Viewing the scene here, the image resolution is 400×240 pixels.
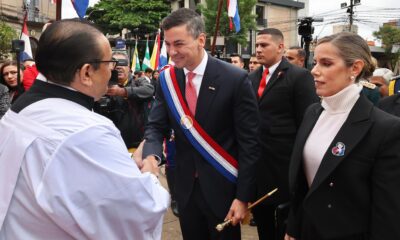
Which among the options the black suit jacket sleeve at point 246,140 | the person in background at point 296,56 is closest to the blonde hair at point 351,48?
the black suit jacket sleeve at point 246,140

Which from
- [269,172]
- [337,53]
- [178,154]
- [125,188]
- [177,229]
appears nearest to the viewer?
[125,188]

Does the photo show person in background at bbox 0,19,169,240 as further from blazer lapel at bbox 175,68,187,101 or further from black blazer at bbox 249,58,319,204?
black blazer at bbox 249,58,319,204

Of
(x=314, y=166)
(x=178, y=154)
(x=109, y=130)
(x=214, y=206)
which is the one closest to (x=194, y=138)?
(x=178, y=154)

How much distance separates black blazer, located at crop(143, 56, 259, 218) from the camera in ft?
7.81

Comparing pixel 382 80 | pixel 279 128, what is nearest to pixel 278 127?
pixel 279 128

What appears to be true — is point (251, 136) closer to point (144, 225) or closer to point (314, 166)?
point (314, 166)

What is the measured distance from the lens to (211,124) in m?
2.40

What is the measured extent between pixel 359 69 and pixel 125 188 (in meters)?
1.38

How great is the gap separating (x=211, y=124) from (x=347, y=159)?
0.82m

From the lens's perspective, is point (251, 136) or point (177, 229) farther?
point (177, 229)

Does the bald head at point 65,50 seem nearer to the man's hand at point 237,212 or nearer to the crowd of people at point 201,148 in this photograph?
the crowd of people at point 201,148

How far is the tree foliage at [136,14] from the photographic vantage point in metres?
34.4

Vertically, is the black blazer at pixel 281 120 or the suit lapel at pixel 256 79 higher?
the suit lapel at pixel 256 79

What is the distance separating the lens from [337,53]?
2031 mm
